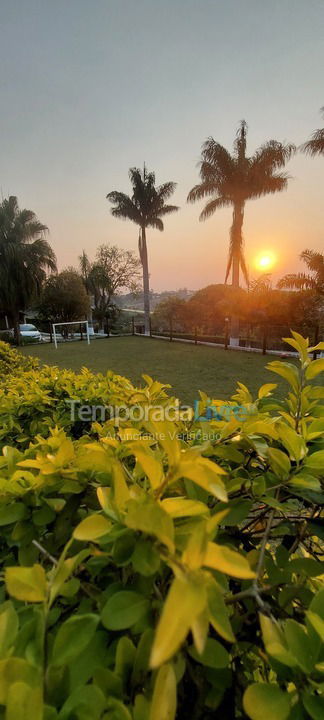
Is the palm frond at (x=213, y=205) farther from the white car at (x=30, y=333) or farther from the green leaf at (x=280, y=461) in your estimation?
the green leaf at (x=280, y=461)

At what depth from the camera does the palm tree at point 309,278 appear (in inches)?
545

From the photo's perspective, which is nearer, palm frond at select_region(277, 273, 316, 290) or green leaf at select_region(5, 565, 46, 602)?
green leaf at select_region(5, 565, 46, 602)

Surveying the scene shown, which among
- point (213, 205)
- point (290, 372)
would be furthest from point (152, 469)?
point (213, 205)

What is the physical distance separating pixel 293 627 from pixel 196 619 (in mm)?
206

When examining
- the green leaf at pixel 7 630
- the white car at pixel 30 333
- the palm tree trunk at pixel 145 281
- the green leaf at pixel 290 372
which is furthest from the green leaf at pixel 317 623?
the white car at pixel 30 333

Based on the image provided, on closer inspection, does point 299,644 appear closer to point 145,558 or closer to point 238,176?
point 145,558

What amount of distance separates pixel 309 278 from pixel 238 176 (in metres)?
6.27

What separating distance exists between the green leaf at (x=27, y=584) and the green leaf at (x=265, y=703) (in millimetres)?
257

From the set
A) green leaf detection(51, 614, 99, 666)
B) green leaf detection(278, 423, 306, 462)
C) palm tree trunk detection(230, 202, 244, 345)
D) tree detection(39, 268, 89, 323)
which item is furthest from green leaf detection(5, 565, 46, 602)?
tree detection(39, 268, 89, 323)

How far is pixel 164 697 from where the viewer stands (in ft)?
0.95

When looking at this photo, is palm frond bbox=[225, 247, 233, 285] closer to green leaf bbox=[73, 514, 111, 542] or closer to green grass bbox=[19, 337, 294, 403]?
green grass bbox=[19, 337, 294, 403]

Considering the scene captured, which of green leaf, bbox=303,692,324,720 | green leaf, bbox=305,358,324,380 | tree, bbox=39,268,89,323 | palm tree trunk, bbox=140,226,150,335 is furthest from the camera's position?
tree, bbox=39,268,89,323

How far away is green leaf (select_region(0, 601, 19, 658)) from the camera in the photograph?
13.8 inches

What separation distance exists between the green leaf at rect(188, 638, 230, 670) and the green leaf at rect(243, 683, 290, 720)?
0.14 ft
